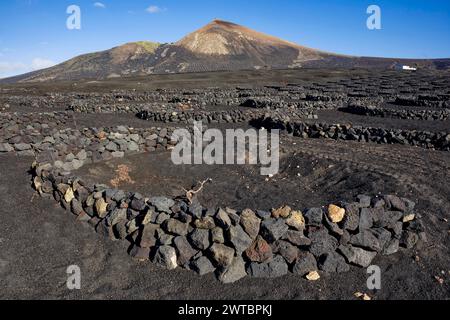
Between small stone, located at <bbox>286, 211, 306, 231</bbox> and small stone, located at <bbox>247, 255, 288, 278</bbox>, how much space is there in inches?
27.3

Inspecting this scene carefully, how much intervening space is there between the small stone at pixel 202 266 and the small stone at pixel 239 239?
577 mm

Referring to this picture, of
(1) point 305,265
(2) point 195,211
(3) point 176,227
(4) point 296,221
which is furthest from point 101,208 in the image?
(1) point 305,265

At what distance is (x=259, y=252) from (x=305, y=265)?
2.81ft

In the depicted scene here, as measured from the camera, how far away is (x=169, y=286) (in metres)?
7.26

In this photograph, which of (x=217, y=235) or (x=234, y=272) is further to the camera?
(x=217, y=235)

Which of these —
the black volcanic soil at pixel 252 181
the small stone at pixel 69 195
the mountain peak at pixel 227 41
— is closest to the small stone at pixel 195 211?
the black volcanic soil at pixel 252 181

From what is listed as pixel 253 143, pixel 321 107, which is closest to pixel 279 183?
pixel 253 143

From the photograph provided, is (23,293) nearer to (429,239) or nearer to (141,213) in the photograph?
(141,213)

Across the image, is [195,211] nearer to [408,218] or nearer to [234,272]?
[234,272]

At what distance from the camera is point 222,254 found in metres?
7.41

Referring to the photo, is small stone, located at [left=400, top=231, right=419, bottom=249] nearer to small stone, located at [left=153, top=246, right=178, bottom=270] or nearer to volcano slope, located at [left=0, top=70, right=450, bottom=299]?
volcano slope, located at [left=0, top=70, right=450, bottom=299]

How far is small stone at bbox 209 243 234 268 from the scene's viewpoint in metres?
7.41

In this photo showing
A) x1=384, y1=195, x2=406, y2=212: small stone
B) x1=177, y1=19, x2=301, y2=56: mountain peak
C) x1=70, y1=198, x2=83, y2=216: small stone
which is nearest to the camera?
x1=384, y1=195, x2=406, y2=212: small stone

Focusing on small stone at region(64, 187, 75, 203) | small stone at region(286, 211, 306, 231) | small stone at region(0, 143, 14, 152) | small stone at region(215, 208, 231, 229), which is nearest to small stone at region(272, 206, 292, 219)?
small stone at region(286, 211, 306, 231)
